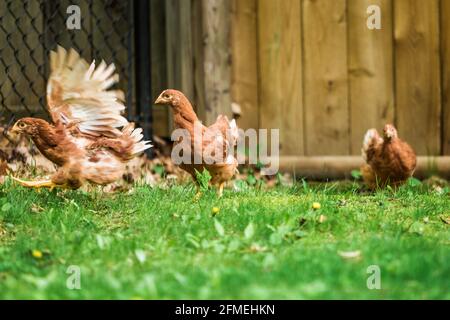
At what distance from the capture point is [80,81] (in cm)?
492

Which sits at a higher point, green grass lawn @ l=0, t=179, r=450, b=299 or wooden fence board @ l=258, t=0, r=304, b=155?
wooden fence board @ l=258, t=0, r=304, b=155

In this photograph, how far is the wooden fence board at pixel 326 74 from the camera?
6840 millimetres

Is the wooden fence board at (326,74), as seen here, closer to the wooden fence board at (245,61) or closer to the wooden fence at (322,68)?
the wooden fence at (322,68)

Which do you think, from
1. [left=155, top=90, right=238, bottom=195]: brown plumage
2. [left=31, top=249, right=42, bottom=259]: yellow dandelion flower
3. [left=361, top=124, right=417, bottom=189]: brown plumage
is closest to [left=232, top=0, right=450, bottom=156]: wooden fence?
[left=361, top=124, right=417, bottom=189]: brown plumage

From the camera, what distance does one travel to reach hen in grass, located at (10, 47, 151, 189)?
4.79m

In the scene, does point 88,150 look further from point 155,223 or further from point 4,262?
point 4,262

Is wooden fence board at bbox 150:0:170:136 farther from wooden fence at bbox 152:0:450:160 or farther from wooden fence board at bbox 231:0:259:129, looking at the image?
wooden fence board at bbox 231:0:259:129

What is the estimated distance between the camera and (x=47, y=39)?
25.2ft

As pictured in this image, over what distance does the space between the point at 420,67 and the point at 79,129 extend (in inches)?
120

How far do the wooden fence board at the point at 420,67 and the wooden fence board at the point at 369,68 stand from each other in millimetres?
85

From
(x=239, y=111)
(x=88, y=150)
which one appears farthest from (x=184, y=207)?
(x=239, y=111)

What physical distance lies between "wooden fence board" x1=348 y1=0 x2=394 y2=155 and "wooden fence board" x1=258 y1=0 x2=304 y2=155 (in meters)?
0.44

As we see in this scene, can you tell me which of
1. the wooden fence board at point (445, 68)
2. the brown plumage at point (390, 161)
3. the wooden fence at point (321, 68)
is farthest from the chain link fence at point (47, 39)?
the wooden fence board at point (445, 68)

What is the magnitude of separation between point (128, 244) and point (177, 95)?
139 cm
